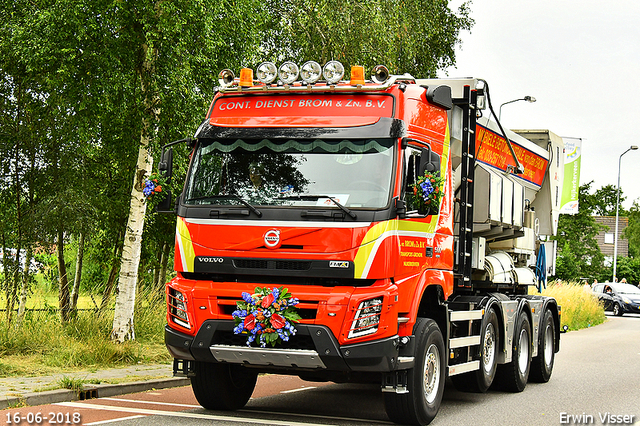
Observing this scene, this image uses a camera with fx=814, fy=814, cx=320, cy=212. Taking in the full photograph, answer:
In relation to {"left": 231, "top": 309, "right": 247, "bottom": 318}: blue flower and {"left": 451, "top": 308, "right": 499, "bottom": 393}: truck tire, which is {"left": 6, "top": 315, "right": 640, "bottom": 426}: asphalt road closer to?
{"left": 451, "top": 308, "right": 499, "bottom": 393}: truck tire

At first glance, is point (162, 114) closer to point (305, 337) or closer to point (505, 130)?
point (505, 130)

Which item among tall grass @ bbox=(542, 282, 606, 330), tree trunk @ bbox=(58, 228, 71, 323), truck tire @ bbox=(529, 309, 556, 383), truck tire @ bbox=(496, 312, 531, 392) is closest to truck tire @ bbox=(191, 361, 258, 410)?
truck tire @ bbox=(496, 312, 531, 392)

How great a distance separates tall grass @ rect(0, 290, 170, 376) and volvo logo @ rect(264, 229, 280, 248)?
463 cm

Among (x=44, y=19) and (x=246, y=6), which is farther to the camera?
(x=246, y=6)

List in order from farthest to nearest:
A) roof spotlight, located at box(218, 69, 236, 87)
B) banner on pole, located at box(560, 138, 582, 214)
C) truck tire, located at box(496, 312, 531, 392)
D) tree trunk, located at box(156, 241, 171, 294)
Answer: tree trunk, located at box(156, 241, 171, 294), banner on pole, located at box(560, 138, 582, 214), truck tire, located at box(496, 312, 531, 392), roof spotlight, located at box(218, 69, 236, 87)

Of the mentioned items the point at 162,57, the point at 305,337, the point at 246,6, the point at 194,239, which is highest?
the point at 246,6

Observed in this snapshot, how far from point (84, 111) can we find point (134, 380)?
512cm

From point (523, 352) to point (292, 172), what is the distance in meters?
5.91

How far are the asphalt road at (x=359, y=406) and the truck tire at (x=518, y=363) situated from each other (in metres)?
0.17

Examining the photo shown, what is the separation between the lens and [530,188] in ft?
46.2

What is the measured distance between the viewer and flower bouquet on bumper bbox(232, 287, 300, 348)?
781 centimetres

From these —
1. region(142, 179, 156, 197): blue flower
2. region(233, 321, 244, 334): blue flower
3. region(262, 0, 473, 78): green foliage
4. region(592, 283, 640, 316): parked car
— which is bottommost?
region(592, 283, 640, 316): parked car

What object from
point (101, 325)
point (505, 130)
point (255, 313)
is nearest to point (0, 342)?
point (101, 325)

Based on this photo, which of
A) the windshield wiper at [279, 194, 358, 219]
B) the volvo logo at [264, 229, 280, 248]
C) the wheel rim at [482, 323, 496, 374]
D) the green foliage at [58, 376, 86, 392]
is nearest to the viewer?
the windshield wiper at [279, 194, 358, 219]
